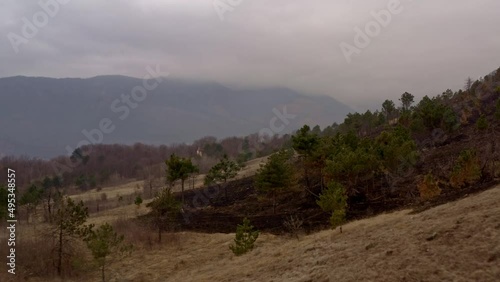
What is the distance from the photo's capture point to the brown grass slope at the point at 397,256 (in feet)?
29.8

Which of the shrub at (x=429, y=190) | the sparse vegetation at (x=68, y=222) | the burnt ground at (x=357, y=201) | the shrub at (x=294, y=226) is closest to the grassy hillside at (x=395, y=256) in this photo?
the shrub at (x=294, y=226)

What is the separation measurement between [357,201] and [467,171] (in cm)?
863

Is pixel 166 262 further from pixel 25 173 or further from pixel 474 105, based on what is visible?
pixel 25 173

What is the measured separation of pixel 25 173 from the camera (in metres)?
109

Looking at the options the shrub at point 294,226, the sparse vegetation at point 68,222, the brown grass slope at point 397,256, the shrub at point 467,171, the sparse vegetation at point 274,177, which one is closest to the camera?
the brown grass slope at point 397,256

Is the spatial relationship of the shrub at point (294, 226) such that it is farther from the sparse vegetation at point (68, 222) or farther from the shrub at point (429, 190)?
the sparse vegetation at point (68, 222)

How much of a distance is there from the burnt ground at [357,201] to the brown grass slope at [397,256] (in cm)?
525

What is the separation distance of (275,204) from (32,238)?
18115mm

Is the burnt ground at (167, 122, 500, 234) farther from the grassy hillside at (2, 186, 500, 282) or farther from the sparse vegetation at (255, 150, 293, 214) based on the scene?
the grassy hillside at (2, 186, 500, 282)

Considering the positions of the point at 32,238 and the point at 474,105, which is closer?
the point at 32,238

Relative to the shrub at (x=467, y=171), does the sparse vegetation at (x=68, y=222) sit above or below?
below

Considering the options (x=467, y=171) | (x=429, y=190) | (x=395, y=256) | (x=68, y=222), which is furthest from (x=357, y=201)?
(x=395, y=256)

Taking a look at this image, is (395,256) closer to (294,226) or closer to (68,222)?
(294,226)

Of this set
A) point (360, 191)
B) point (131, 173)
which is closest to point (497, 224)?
point (360, 191)
